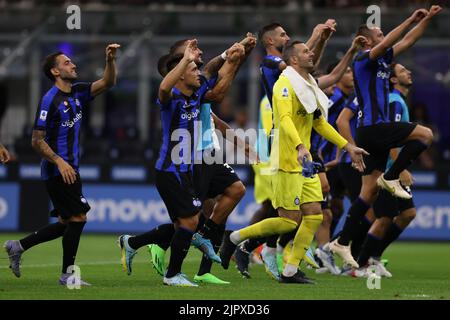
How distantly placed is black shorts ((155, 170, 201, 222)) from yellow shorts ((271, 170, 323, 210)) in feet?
3.22

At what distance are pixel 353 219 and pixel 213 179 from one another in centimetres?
213

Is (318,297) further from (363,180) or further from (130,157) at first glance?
(130,157)

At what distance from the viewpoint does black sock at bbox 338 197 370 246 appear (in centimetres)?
1420

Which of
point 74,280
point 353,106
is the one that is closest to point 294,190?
point 74,280

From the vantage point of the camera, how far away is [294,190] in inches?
482

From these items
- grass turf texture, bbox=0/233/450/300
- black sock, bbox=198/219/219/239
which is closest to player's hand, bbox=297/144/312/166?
grass turf texture, bbox=0/233/450/300

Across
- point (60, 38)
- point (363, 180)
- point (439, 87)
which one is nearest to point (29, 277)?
point (363, 180)

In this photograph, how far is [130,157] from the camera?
78.8ft

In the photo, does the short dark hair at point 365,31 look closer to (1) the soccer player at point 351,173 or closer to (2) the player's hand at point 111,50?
(1) the soccer player at point 351,173

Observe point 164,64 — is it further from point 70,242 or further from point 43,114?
Answer: point 70,242

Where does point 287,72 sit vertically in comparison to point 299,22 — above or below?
below

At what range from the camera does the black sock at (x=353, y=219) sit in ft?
46.6

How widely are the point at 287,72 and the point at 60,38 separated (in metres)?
15.0

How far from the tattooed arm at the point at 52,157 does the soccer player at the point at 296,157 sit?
2104mm
